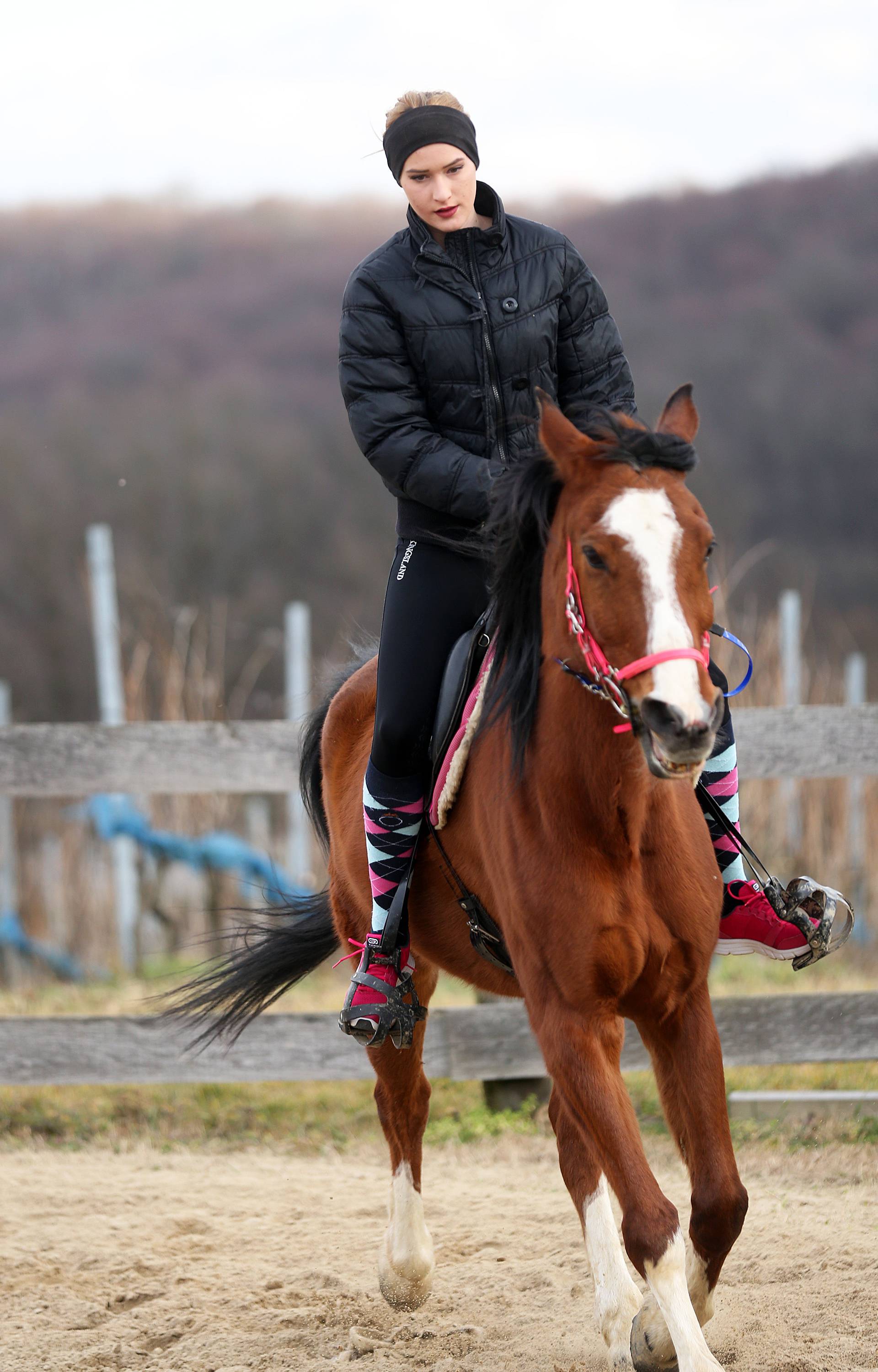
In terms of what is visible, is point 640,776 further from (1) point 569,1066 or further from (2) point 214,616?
(2) point 214,616

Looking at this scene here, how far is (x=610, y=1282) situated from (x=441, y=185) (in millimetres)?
2661

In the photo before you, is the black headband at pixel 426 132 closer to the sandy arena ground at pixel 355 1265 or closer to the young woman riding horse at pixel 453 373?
the young woman riding horse at pixel 453 373

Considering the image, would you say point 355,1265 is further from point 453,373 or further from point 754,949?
point 453,373

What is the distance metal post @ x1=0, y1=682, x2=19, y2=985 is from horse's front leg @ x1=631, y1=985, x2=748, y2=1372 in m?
6.86

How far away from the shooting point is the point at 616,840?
2.77 metres

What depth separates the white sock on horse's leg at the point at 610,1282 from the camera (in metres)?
3.01

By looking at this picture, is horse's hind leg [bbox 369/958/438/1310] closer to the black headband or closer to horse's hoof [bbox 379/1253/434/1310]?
horse's hoof [bbox 379/1253/434/1310]

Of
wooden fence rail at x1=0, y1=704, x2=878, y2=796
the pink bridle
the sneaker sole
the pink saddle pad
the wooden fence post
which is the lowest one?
the wooden fence post

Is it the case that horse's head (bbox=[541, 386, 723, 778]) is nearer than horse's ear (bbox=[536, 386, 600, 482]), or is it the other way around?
horse's head (bbox=[541, 386, 723, 778])

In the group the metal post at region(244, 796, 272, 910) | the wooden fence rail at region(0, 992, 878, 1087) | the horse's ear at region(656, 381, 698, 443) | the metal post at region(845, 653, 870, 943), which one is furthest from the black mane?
the metal post at region(244, 796, 272, 910)

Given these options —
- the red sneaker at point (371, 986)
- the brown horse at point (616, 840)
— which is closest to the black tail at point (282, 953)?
the red sneaker at point (371, 986)

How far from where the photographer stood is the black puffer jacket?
3.22m

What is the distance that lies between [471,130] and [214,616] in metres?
6.98

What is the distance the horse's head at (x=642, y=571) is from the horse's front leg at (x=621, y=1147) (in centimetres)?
75
